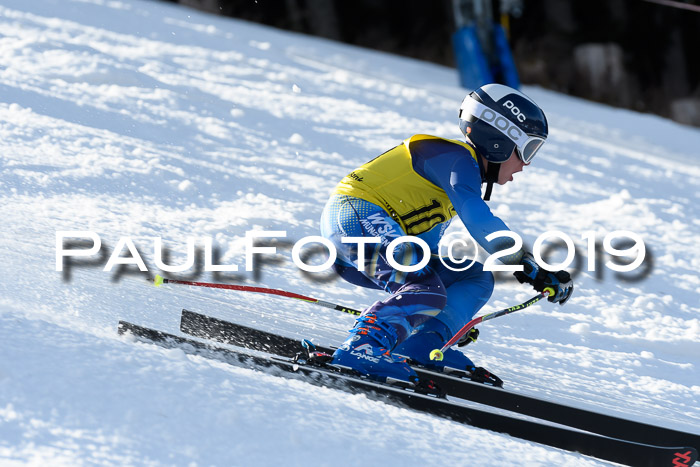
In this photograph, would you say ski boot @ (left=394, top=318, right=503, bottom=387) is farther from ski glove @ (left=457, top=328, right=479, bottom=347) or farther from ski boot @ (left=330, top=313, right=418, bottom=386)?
ski boot @ (left=330, top=313, right=418, bottom=386)

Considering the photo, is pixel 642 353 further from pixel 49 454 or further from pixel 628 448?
pixel 49 454

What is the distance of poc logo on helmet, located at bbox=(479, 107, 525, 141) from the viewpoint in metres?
3.37

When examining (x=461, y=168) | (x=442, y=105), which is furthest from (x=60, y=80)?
(x=461, y=168)

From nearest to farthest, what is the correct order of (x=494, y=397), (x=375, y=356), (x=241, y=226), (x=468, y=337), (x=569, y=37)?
(x=375, y=356) → (x=494, y=397) → (x=468, y=337) → (x=241, y=226) → (x=569, y=37)

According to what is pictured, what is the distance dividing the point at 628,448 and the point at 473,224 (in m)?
0.89

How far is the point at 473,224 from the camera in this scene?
10.3ft

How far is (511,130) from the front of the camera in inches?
133

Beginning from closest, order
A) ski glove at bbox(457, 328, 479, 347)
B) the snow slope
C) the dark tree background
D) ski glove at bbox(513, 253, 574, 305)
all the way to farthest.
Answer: the snow slope
ski glove at bbox(513, 253, 574, 305)
ski glove at bbox(457, 328, 479, 347)
the dark tree background

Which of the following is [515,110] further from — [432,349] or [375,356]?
[375,356]

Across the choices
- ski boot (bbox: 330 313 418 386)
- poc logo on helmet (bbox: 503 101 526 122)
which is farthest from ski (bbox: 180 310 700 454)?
poc logo on helmet (bbox: 503 101 526 122)

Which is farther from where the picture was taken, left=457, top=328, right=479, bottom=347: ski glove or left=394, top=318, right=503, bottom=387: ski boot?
left=457, top=328, right=479, bottom=347: ski glove

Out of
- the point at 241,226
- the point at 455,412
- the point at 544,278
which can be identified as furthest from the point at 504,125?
the point at 241,226

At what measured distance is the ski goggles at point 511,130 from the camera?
3373mm

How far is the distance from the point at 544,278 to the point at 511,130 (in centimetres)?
59
